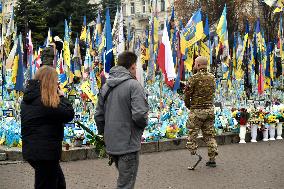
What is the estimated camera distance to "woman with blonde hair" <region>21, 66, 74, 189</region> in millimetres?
5414

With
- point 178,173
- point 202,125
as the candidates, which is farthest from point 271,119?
point 178,173

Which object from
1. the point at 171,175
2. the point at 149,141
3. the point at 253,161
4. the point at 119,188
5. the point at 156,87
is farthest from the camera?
the point at 156,87

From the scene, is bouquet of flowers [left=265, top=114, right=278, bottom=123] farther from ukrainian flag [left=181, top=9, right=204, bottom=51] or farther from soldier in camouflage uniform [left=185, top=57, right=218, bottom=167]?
soldier in camouflage uniform [left=185, top=57, right=218, bottom=167]

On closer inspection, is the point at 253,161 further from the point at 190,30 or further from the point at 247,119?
the point at 190,30

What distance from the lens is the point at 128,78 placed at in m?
5.79

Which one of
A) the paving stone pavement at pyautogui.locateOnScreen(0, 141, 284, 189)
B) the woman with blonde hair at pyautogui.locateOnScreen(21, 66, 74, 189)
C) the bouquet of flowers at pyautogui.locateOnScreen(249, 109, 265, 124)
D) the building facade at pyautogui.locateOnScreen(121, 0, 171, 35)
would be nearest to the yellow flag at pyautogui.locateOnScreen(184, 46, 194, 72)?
the bouquet of flowers at pyautogui.locateOnScreen(249, 109, 265, 124)

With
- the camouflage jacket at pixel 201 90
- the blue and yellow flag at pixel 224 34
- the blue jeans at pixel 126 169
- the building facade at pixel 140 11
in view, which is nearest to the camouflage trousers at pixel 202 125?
the camouflage jacket at pixel 201 90

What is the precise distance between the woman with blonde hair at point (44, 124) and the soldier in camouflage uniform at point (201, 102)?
158 inches

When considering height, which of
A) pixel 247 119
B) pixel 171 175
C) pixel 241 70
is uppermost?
pixel 241 70

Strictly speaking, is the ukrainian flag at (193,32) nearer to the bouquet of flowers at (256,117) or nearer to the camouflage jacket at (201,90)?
the bouquet of flowers at (256,117)

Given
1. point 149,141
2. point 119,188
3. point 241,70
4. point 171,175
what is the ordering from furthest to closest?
point 241,70, point 149,141, point 171,175, point 119,188

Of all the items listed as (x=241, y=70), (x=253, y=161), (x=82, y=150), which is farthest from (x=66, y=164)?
(x=241, y=70)

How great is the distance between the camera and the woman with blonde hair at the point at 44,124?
541 cm

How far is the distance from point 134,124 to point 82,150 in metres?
5.47
